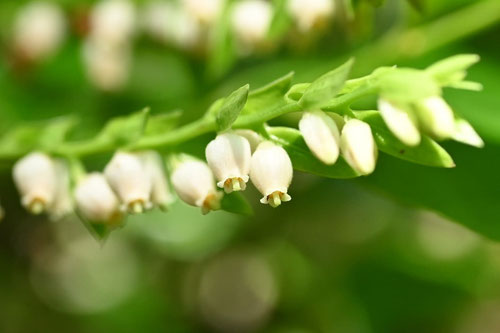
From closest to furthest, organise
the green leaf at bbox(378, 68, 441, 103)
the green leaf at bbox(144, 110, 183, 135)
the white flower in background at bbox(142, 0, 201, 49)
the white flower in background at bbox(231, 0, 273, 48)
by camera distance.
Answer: the green leaf at bbox(378, 68, 441, 103), the green leaf at bbox(144, 110, 183, 135), the white flower in background at bbox(231, 0, 273, 48), the white flower in background at bbox(142, 0, 201, 49)

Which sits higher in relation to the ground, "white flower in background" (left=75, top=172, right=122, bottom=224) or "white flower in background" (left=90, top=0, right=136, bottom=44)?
"white flower in background" (left=90, top=0, right=136, bottom=44)

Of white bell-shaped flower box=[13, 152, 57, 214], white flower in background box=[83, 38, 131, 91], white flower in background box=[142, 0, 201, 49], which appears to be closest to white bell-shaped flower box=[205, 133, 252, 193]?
white bell-shaped flower box=[13, 152, 57, 214]

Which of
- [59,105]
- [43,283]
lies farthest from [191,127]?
[43,283]

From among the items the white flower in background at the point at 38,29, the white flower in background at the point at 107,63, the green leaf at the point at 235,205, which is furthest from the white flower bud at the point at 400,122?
the white flower in background at the point at 38,29

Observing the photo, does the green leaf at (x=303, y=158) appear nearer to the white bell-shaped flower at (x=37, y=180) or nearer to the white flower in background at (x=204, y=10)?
Result: the white bell-shaped flower at (x=37, y=180)

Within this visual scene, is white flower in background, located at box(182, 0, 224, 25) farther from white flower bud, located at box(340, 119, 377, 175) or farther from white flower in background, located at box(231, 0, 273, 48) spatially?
white flower bud, located at box(340, 119, 377, 175)
